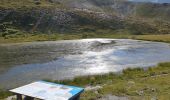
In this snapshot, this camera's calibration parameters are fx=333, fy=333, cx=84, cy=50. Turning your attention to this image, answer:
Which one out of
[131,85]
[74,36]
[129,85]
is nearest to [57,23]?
[74,36]

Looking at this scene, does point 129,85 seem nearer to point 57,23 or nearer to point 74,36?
point 74,36

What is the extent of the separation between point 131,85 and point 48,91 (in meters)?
13.9

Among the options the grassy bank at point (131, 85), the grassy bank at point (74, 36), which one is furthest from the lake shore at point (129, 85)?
the grassy bank at point (74, 36)

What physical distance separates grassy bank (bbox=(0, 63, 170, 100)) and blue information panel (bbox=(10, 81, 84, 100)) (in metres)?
5.45

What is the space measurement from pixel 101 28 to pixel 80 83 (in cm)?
13486

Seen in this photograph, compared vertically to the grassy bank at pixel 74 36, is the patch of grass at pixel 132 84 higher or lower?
higher

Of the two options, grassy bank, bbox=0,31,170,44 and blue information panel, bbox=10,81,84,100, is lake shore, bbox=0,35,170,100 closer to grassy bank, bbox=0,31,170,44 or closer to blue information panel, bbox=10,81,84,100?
blue information panel, bbox=10,81,84,100

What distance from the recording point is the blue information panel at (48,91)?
23500 millimetres

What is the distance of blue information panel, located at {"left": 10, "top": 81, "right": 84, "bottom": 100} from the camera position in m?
23.5

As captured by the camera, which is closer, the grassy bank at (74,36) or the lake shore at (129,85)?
the lake shore at (129,85)

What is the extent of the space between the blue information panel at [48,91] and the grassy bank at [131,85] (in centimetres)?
545

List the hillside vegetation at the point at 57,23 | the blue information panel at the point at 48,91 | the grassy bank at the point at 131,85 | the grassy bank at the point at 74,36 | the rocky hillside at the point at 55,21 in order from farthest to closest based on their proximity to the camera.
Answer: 1. the rocky hillside at the point at 55,21
2. the hillside vegetation at the point at 57,23
3. the grassy bank at the point at 74,36
4. the grassy bank at the point at 131,85
5. the blue information panel at the point at 48,91

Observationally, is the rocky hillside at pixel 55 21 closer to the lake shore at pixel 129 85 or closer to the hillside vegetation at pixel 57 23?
the hillside vegetation at pixel 57 23

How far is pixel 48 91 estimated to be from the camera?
81.4ft
